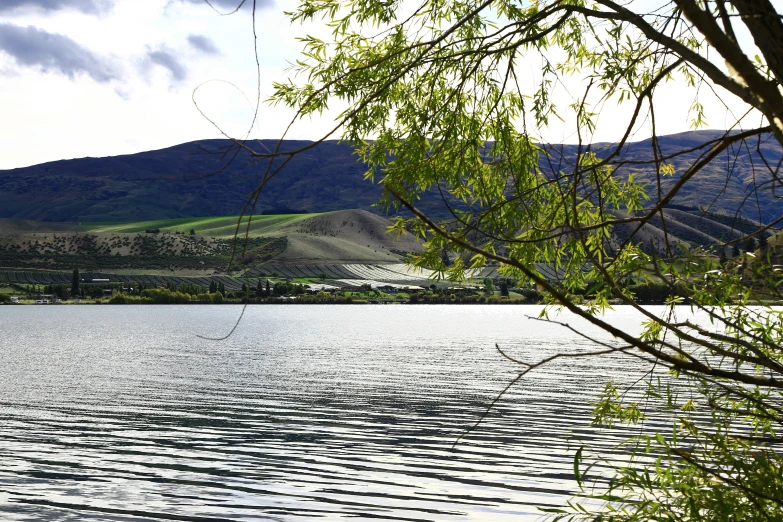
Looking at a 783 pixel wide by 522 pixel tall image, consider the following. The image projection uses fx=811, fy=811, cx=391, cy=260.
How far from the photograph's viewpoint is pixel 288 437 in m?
28.1

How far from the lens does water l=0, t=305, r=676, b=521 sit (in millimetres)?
18891

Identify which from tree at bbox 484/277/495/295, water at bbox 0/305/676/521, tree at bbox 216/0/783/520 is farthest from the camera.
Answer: tree at bbox 484/277/495/295

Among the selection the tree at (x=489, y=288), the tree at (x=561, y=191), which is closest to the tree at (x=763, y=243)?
the tree at (x=561, y=191)

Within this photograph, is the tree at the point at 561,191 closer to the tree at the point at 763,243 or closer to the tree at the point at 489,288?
the tree at the point at 763,243

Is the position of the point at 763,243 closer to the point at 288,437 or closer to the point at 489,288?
the point at 288,437

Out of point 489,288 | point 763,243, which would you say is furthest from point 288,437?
point 489,288

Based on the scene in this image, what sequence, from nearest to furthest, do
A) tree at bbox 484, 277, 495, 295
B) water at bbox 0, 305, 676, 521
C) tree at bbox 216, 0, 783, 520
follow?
tree at bbox 216, 0, 783, 520 → water at bbox 0, 305, 676, 521 → tree at bbox 484, 277, 495, 295

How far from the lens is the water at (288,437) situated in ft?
62.0

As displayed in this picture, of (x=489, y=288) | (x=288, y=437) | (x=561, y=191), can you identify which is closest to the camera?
(x=561, y=191)

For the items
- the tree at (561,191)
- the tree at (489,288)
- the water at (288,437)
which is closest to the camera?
the tree at (561,191)

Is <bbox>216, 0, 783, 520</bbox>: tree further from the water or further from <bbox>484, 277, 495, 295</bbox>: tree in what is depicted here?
<bbox>484, 277, 495, 295</bbox>: tree

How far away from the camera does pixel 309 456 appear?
24.5m

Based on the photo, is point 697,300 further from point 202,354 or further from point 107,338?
point 107,338

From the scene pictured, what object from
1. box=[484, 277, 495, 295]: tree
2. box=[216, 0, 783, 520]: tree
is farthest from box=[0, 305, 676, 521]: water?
box=[484, 277, 495, 295]: tree
